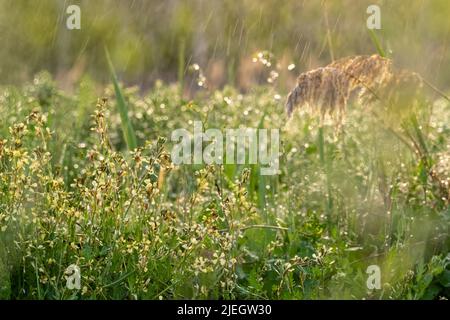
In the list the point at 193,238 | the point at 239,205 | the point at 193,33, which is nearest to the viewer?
the point at 193,238

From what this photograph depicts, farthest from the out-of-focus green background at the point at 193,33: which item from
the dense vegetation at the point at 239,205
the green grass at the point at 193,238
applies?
the green grass at the point at 193,238

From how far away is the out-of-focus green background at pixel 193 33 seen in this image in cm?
1089

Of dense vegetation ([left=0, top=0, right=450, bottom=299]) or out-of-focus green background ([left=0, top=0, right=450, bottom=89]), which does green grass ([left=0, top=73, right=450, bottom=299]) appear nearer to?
dense vegetation ([left=0, top=0, right=450, bottom=299])

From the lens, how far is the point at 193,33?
39.9 feet

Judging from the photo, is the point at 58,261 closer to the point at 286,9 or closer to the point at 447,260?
the point at 447,260

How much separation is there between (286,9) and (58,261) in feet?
27.3

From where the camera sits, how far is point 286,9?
38.3 ft

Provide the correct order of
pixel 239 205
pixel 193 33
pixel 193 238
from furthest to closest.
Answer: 1. pixel 193 33
2. pixel 239 205
3. pixel 193 238

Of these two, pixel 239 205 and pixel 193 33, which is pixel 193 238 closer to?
pixel 239 205

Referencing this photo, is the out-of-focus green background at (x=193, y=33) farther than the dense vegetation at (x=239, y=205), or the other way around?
the out-of-focus green background at (x=193, y=33)

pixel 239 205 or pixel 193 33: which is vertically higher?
pixel 193 33

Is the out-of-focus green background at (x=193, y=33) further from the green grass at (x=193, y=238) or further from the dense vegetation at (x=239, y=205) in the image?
the green grass at (x=193, y=238)

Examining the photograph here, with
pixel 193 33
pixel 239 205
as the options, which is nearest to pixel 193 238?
pixel 239 205

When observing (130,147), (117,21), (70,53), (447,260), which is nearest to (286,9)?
(117,21)
